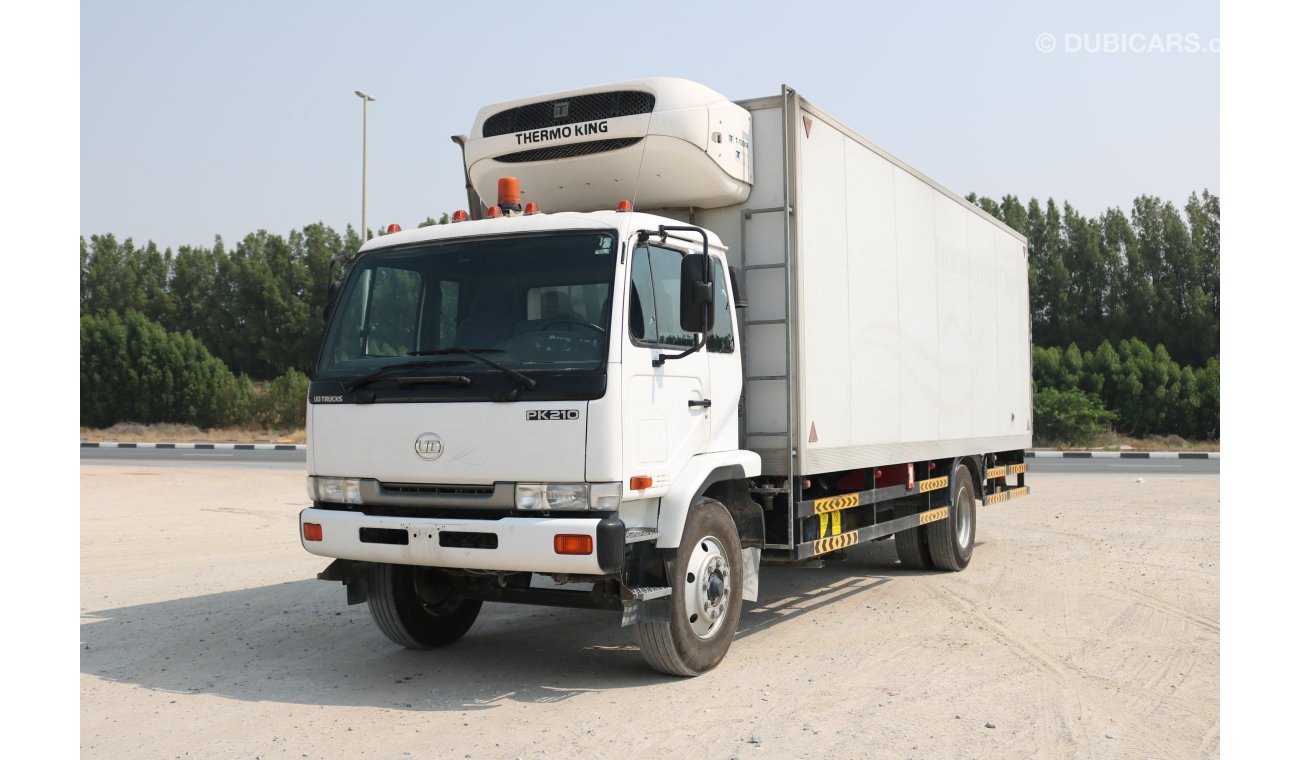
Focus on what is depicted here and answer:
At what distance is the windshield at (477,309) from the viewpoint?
227 inches

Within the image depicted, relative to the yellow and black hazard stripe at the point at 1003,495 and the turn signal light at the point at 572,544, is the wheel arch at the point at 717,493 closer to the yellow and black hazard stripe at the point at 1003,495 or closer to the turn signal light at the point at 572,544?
the turn signal light at the point at 572,544

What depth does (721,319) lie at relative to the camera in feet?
21.9

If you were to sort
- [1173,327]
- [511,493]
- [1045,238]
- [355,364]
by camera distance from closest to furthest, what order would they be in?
[511,493], [355,364], [1173,327], [1045,238]

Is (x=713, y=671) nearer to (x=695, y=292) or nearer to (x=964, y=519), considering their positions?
(x=695, y=292)

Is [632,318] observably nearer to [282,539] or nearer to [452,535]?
[452,535]

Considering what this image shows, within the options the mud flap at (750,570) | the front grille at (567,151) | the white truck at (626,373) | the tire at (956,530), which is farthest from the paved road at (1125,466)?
the front grille at (567,151)

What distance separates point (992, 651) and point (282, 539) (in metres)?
9.01

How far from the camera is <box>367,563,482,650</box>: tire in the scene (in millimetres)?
6879

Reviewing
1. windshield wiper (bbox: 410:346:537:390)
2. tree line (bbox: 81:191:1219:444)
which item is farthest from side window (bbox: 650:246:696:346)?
tree line (bbox: 81:191:1219:444)

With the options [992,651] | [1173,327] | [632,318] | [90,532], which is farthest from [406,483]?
[1173,327]

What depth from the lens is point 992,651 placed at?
6.85m

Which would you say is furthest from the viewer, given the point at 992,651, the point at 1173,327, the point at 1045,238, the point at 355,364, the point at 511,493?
the point at 1045,238

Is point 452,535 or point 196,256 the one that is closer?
point 452,535

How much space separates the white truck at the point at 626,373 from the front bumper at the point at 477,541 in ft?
0.04
